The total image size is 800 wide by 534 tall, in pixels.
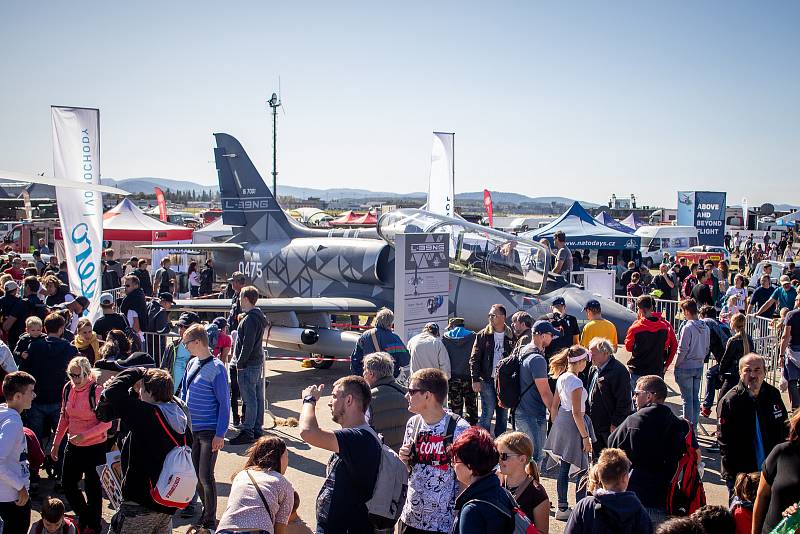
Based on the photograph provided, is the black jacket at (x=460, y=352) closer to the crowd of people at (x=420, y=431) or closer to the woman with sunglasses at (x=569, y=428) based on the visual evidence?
the crowd of people at (x=420, y=431)

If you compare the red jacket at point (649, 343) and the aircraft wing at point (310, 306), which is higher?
the red jacket at point (649, 343)

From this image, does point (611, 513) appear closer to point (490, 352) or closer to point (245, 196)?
point (490, 352)

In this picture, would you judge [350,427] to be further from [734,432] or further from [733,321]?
[733,321]

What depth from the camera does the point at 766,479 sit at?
3936 millimetres

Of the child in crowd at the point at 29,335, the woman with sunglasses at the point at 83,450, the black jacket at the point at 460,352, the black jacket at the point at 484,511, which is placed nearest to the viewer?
the black jacket at the point at 484,511

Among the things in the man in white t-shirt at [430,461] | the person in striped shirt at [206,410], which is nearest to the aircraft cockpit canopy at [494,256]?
the person in striped shirt at [206,410]

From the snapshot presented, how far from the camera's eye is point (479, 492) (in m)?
3.30

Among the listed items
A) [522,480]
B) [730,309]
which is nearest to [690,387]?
[522,480]

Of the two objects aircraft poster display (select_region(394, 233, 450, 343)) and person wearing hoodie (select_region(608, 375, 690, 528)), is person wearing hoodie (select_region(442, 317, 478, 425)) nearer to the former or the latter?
aircraft poster display (select_region(394, 233, 450, 343))

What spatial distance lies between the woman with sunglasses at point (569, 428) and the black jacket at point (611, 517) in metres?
2.41

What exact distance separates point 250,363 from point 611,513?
17.5 ft

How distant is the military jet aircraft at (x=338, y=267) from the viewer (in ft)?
37.8

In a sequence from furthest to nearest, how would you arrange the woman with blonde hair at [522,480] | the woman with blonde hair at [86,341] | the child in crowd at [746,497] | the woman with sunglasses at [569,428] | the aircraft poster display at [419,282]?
the aircraft poster display at [419,282] → the woman with blonde hair at [86,341] → the woman with sunglasses at [569,428] → the child in crowd at [746,497] → the woman with blonde hair at [522,480]

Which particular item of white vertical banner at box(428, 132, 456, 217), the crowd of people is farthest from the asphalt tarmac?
white vertical banner at box(428, 132, 456, 217)
